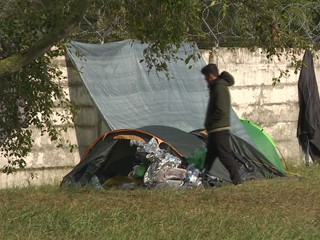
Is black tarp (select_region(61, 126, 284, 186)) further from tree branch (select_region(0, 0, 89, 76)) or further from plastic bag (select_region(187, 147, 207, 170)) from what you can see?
tree branch (select_region(0, 0, 89, 76))

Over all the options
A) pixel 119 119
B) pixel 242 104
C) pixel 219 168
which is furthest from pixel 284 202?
pixel 242 104

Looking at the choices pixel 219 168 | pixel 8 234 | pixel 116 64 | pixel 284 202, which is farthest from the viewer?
pixel 116 64

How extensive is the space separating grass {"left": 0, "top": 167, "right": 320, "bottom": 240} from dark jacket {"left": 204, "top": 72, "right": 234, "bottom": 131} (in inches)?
30.3

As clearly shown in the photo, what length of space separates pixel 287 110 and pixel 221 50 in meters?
1.62

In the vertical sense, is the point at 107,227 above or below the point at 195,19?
below

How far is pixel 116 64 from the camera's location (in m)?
13.5

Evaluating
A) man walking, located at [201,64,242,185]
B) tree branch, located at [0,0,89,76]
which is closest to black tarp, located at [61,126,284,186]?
man walking, located at [201,64,242,185]

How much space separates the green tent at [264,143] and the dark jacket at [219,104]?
2.19 meters

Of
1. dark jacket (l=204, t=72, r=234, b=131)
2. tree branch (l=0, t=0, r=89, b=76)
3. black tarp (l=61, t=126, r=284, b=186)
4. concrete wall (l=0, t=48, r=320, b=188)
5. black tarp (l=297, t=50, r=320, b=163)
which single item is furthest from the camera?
black tarp (l=297, t=50, r=320, b=163)

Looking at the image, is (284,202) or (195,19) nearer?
(195,19)

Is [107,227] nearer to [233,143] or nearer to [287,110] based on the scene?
[233,143]

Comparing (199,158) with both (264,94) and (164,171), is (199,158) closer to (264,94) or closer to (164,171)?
(164,171)

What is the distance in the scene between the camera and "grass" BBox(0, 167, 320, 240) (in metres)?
8.32

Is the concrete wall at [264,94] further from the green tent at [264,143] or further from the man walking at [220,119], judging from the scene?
the man walking at [220,119]
